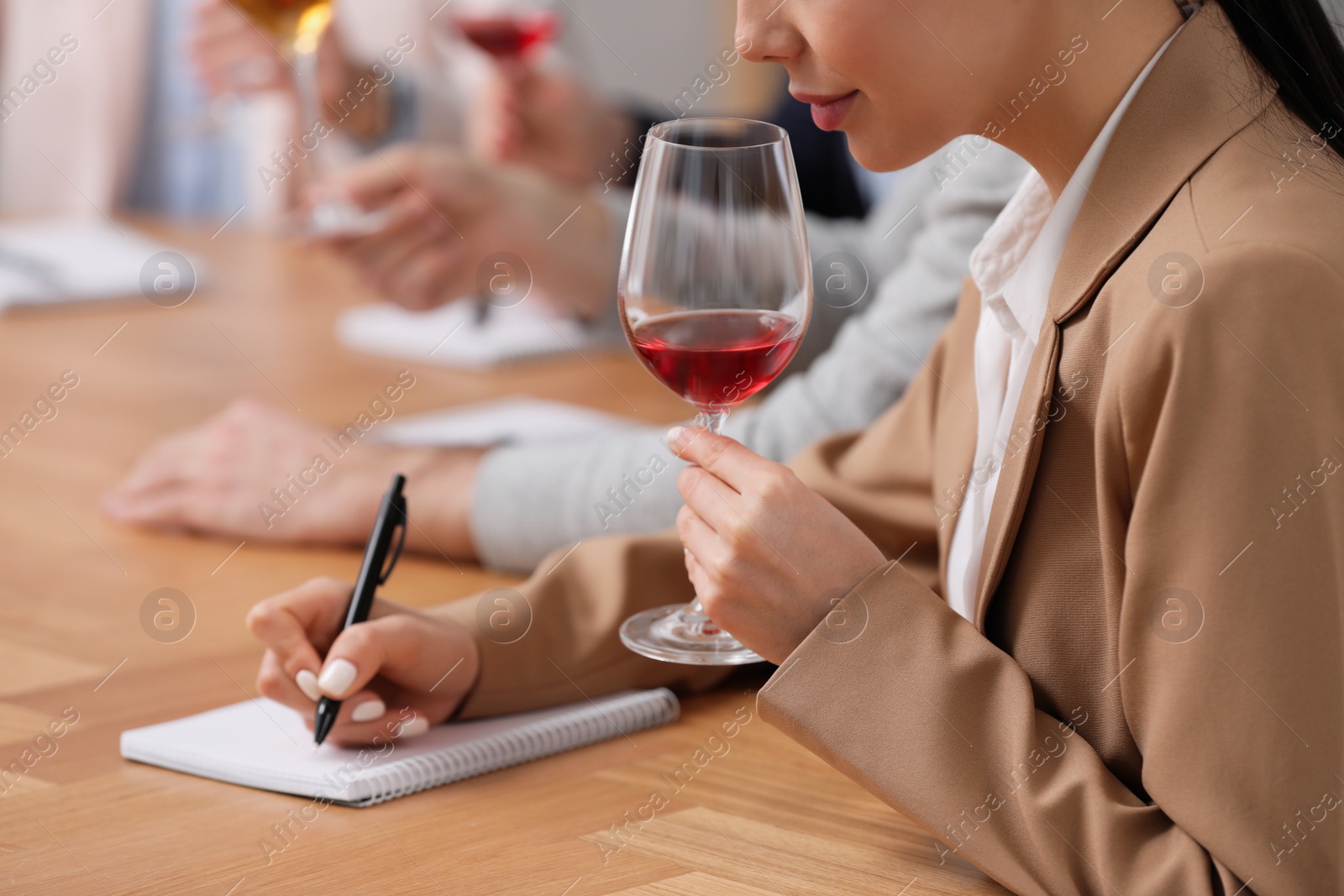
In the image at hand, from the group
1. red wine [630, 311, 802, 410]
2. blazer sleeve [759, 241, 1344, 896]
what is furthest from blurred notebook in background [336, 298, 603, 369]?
blazer sleeve [759, 241, 1344, 896]

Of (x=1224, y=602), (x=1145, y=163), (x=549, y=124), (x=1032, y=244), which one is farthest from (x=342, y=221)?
(x=1224, y=602)

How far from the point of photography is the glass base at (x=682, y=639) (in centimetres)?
84

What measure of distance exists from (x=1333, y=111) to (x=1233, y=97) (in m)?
0.06

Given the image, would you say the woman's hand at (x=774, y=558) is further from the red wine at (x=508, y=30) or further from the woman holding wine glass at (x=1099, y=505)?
the red wine at (x=508, y=30)

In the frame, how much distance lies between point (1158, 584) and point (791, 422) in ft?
2.15

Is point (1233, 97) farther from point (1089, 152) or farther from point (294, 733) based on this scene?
point (294, 733)

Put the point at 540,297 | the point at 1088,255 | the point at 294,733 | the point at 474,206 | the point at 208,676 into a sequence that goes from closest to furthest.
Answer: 1. the point at 1088,255
2. the point at 294,733
3. the point at 208,676
4. the point at 474,206
5. the point at 540,297

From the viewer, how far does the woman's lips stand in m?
0.78

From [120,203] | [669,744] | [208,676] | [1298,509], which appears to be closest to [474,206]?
[208,676]

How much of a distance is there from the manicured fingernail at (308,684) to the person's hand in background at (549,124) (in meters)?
1.52

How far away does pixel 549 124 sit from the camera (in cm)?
230

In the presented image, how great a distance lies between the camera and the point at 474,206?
5.68ft

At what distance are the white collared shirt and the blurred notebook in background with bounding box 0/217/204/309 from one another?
1.64 m

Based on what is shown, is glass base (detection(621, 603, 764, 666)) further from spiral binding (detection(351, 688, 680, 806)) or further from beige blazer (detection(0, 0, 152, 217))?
beige blazer (detection(0, 0, 152, 217))
